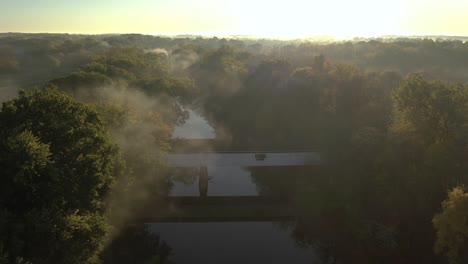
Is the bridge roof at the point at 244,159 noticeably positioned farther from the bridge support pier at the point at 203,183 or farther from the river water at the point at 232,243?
the river water at the point at 232,243

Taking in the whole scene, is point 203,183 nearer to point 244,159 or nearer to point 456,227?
point 244,159

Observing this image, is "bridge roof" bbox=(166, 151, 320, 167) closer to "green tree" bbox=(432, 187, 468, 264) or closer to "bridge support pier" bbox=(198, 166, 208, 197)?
"bridge support pier" bbox=(198, 166, 208, 197)

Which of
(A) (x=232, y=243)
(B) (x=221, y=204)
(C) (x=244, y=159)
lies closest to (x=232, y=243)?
(A) (x=232, y=243)

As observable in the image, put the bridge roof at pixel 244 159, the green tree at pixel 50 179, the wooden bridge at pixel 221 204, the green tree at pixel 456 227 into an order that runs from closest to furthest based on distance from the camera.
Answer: the green tree at pixel 50 179
the green tree at pixel 456 227
the wooden bridge at pixel 221 204
the bridge roof at pixel 244 159

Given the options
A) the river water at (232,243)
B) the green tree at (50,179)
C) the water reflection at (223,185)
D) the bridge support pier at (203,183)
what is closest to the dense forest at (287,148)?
the green tree at (50,179)

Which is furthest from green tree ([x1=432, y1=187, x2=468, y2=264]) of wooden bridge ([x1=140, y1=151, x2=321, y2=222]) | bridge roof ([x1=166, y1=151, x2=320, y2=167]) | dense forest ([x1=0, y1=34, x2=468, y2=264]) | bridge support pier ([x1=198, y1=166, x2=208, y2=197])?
bridge support pier ([x1=198, y1=166, x2=208, y2=197])

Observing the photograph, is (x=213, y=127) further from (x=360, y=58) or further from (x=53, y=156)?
(x=360, y=58)
